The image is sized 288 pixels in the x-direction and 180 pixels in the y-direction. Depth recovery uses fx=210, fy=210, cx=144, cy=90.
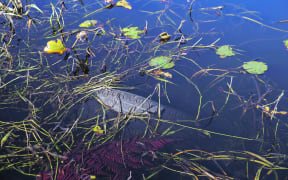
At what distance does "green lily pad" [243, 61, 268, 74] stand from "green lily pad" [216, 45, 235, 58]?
0.18m

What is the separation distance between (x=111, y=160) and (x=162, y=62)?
0.97 m

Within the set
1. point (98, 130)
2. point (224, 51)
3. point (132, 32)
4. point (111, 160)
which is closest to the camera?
point (111, 160)

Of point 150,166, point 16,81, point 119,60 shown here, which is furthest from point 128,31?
point 150,166

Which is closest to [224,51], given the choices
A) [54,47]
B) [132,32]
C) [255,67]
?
[255,67]

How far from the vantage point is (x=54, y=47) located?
175cm

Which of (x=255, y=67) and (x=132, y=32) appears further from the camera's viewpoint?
(x=132, y=32)

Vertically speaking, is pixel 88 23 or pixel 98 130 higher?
pixel 88 23

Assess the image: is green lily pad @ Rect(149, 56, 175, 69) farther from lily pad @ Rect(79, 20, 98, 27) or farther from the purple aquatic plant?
lily pad @ Rect(79, 20, 98, 27)

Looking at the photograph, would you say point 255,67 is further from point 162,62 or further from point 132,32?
point 132,32

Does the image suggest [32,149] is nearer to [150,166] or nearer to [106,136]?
[106,136]

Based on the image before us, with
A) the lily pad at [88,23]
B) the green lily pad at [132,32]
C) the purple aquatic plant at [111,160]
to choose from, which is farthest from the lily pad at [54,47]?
the purple aquatic plant at [111,160]

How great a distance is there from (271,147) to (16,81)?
1.72 metres

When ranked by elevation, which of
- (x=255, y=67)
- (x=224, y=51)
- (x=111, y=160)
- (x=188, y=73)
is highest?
(x=224, y=51)

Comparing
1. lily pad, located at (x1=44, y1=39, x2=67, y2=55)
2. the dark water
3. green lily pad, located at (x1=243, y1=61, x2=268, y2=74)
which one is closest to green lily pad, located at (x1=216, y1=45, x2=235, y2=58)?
the dark water
